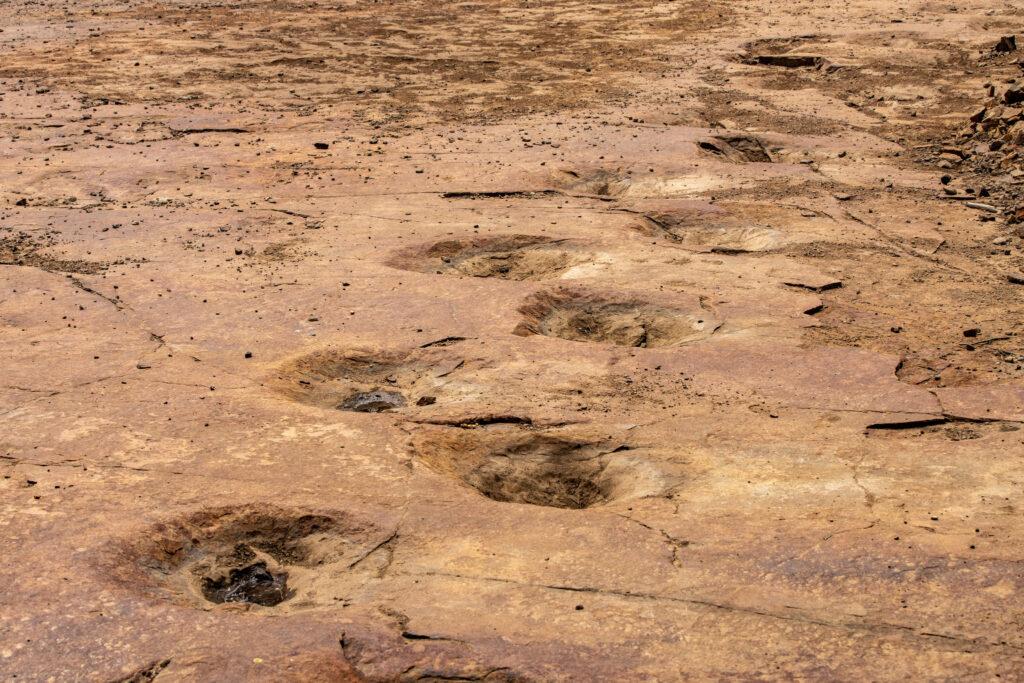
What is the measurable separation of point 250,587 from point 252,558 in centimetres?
13

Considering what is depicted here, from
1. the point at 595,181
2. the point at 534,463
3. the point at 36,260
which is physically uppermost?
the point at 36,260

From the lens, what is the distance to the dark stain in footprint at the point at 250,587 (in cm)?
354

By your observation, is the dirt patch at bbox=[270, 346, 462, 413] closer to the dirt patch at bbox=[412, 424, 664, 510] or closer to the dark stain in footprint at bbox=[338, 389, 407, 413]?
the dark stain in footprint at bbox=[338, 389, 407, 413]

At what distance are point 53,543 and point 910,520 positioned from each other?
2.56 metres

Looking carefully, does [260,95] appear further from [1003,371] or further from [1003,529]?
[1003,529]

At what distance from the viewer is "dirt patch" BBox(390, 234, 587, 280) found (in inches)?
250

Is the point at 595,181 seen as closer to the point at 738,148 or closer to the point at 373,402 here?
the point at 738,148

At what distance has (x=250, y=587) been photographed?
11.8ft

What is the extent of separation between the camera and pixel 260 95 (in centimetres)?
1038

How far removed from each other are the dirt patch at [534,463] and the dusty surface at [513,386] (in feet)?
0.05

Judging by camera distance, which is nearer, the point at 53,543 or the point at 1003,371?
the point at 53,543

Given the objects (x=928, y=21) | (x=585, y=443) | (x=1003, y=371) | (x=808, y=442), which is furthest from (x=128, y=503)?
(x=928, y=21)

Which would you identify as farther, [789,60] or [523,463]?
[789,60]

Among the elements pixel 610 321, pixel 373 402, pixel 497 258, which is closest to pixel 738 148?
pixel 497 258
